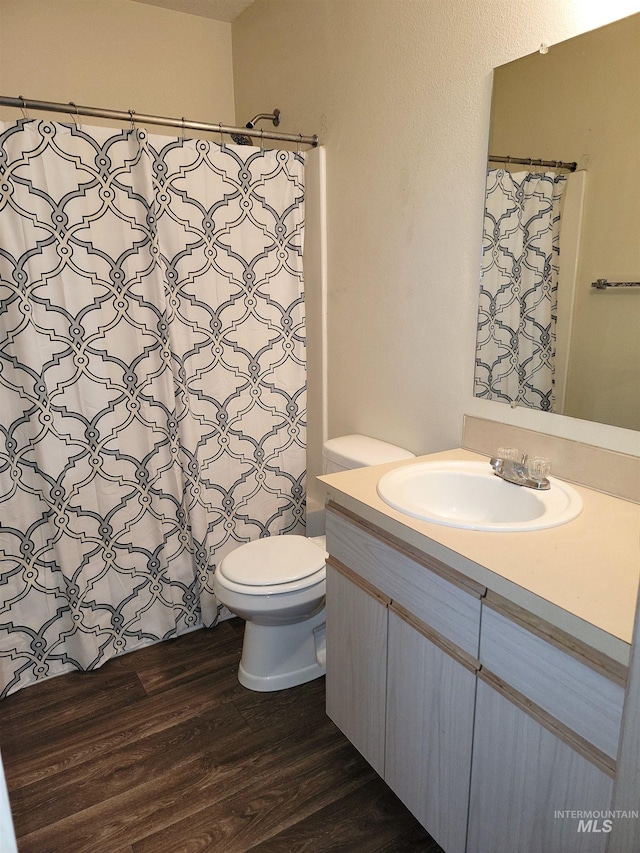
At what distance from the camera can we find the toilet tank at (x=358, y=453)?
6.46 ft

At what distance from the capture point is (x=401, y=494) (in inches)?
58.7

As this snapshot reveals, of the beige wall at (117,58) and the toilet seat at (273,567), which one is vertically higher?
the beige wall at (117,58)

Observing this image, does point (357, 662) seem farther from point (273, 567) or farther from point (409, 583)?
point (273, 567)

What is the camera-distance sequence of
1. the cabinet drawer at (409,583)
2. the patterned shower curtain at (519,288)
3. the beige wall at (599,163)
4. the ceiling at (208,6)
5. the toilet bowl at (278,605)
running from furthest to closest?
1. the ceiling at (208,6)
2. the toilet bowl at (278,605)
3. the patterned shower curtain at (519,288)
4. the beige wall at (599,163)
5. the cabinet drawer at (409,583)

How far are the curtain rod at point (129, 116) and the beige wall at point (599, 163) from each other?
0.94 m

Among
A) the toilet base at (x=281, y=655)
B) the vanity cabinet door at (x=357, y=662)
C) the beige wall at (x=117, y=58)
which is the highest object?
the beige wall at (x=117, y=58)

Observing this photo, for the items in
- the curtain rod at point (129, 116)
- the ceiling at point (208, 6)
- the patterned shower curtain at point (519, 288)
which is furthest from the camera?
the ceiling at point (208, 6)

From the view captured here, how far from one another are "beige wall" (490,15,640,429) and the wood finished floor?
125cm

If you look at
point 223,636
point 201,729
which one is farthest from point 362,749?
point 223,636

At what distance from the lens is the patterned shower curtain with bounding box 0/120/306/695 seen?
1.91m

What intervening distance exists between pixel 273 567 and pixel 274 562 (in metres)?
0.03

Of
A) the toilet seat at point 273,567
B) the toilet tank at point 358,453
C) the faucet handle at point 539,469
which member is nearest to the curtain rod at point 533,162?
the faucet handle at point 539,469

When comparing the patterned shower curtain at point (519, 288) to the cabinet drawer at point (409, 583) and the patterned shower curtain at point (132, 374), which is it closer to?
the cabinet drawer at point (409, 583)

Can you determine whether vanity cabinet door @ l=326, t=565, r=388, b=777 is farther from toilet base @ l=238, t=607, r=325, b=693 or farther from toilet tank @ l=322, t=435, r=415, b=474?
toilet tank @ l=322, t=435, r=415, b=474
